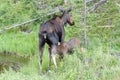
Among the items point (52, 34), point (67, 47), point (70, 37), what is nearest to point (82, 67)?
point (52, 34)

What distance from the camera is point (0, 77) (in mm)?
7504

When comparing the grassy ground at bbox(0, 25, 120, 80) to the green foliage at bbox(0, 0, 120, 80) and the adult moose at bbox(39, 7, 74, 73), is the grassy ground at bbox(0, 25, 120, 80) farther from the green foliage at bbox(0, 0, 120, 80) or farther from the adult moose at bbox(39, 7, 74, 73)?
the adult moose at bbox(39, 7, 74, 73)

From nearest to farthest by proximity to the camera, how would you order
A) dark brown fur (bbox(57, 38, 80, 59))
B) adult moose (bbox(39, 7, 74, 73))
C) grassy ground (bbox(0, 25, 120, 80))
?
grassy ground (bbox(0, 25, 120, 80))
adult moose (bbox(39, 7, 74, 73))
dark brown fur (bbox(57, 38, 80, 59))

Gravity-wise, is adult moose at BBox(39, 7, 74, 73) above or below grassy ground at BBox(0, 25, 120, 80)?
above

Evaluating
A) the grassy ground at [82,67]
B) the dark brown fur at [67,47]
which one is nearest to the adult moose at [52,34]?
the dark brown fur at [67,47]

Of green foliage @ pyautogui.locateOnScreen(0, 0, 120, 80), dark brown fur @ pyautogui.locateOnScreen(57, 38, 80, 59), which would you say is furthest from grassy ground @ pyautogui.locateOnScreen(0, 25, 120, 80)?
dark brown fur @ pyautogui.locateOnScreen(57, 38, 80, 59)

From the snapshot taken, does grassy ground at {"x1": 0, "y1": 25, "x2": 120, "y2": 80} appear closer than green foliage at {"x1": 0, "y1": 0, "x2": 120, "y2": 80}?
Yes

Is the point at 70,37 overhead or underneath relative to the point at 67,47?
underneath

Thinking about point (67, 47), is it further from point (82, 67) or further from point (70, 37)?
point (82, 67)

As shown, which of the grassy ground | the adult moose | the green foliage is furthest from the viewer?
the adult moose

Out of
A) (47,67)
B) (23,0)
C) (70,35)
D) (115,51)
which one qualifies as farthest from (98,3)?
(23,0)

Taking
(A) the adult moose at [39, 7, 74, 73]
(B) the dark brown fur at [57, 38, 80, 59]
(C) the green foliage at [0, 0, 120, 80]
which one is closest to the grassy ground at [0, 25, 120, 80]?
(C) the green foliage at [0, 0, 120, 80]

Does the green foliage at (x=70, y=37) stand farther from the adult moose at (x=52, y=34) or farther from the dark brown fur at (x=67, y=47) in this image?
the adult moose at (x=52, y=34)

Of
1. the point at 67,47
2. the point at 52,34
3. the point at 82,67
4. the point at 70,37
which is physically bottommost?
the point at 70,37
